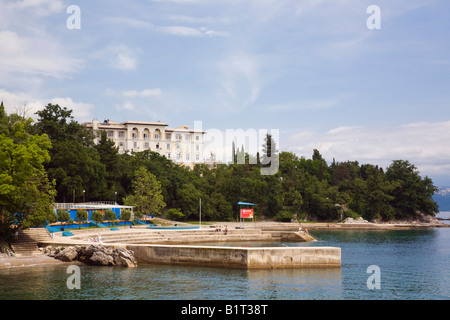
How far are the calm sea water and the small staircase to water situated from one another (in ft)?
15.2

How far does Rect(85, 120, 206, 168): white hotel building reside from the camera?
11281 centimetres

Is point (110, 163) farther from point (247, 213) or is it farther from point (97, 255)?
point (97, 255)

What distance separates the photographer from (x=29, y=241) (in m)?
36.2

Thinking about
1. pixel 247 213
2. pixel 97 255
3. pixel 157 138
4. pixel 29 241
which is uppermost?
pixel 157 138

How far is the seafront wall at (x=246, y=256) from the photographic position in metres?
32.0

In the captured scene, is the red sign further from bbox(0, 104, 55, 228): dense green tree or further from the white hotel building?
the white hotel building

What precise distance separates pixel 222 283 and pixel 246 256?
513cm

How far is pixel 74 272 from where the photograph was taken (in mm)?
29422

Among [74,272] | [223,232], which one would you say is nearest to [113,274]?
[74,272]

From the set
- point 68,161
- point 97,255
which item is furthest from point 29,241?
point 68,161

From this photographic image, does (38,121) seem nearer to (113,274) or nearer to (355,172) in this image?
(113,274)

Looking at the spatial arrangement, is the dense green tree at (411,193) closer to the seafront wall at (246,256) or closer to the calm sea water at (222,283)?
the calm sea water at (222,283)

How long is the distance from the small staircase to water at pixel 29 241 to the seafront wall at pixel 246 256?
28.1 ft
